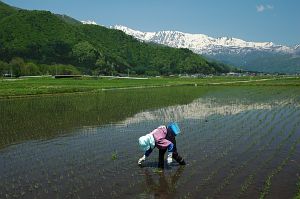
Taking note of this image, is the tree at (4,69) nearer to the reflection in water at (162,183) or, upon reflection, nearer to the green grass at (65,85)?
the green grass at (65,85)

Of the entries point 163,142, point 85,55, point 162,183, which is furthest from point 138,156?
point 85,55

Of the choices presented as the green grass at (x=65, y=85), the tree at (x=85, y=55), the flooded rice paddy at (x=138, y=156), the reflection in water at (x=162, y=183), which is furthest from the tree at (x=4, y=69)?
the reflection in water at (x=162, y=183)

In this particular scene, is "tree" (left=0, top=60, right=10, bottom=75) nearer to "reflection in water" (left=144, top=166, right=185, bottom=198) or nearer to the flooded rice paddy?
the flooded rice paddy

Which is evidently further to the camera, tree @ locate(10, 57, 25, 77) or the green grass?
tree @ locate(10, 57, 25, 77)

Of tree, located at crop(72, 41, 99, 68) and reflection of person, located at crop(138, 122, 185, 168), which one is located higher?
tree, located at crop(72, 41, 99, 68)

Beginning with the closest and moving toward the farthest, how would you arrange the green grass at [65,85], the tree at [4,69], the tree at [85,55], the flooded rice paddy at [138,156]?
the flooded rice paddy at [138,156]
the green grass at [65,85]
the tree at [4,69]
the tree at [85,55]

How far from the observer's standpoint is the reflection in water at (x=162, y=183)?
9.70 metres

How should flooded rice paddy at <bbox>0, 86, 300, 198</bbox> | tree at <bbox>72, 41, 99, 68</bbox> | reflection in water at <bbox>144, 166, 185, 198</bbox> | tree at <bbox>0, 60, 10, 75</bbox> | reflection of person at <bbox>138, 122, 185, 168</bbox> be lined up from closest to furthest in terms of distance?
reflection in water at <bbox>144, 166, 185, 198</bbox>
flooded rice paddy at <bbox>0, 86, 300, 198</bbox>
reflection of person at <bbox>138, 122, 185, 168</bbox>
tree at <bbox>0, 60, 10, 75</bbox>
tree at <bbox>72, 41, 99, 68</bbox>

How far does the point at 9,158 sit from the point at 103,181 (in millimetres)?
4858

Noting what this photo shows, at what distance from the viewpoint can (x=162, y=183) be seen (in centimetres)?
1067

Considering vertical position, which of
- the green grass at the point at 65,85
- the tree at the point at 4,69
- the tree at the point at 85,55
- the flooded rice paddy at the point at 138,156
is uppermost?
the tree at the point at 85,55

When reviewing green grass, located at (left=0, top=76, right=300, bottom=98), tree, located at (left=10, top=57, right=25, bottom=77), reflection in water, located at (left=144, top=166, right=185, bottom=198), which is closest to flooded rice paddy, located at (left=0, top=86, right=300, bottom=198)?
reflection in water, located at (left=144, top=166, right=185, bottom=198)

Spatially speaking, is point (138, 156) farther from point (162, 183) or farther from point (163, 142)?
point (162, 183)

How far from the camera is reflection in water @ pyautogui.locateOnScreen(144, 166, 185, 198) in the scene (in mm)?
9703
